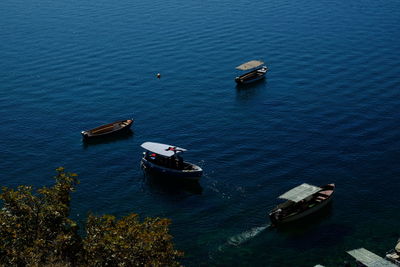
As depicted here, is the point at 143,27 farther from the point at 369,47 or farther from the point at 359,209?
the point at 359,209

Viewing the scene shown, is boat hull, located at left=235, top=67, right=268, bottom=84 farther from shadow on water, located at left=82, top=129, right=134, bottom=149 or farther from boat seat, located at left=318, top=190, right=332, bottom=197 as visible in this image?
boat seat, located at left=318, top=190, right=332, bottom=197

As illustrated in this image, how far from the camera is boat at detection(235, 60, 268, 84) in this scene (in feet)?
426

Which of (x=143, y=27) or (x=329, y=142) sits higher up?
(x=143, y=27)

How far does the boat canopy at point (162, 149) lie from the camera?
306 ft

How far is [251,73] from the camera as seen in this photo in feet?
437

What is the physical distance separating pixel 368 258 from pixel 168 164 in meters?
40.2

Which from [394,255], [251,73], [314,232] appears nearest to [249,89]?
[251,73]

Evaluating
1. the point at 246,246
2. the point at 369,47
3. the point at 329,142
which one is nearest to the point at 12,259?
the point at 246,246

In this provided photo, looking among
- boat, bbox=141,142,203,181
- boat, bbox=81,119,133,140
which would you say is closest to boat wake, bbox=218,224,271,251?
boat, bbox=141,142,203,181

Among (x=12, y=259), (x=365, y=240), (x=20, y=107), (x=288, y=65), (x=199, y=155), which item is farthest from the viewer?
(x=288, y=65)

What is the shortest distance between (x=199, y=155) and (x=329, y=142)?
25083 millimetres

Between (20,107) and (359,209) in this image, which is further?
(20,107)

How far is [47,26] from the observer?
183 meters

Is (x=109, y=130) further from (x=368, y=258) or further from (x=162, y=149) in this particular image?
(x=368, y=258)
